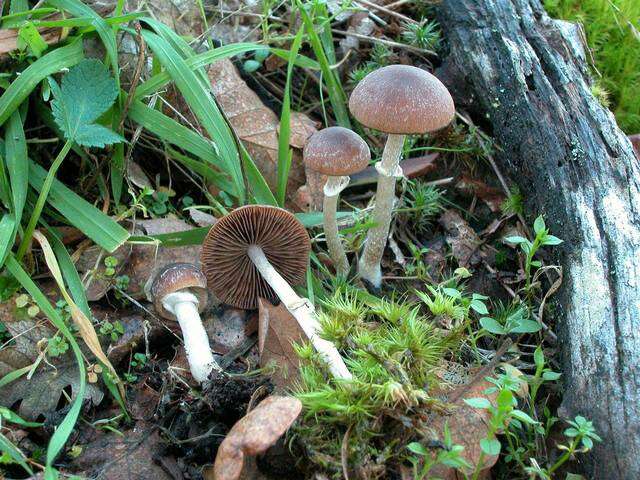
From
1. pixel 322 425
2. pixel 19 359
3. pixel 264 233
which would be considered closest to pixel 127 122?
pixel 264 233

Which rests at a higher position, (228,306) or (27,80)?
(27,80)

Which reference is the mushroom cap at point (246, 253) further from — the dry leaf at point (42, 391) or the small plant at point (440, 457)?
the small plant at point (440, 457)

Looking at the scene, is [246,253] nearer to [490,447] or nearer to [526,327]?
[526,327]

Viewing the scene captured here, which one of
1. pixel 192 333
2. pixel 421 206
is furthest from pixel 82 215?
pixel 421 206

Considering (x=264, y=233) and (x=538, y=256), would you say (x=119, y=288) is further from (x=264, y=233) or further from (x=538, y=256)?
(x=538, y=256)

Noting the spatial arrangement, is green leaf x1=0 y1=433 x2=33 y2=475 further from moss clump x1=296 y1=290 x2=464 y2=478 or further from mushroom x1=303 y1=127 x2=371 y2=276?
mushroom x1=303 y1=127 x2=371 y2=276

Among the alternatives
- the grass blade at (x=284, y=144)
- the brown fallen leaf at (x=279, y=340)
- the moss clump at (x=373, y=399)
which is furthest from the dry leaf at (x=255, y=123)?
the moss clump at (x=373, y=399)
